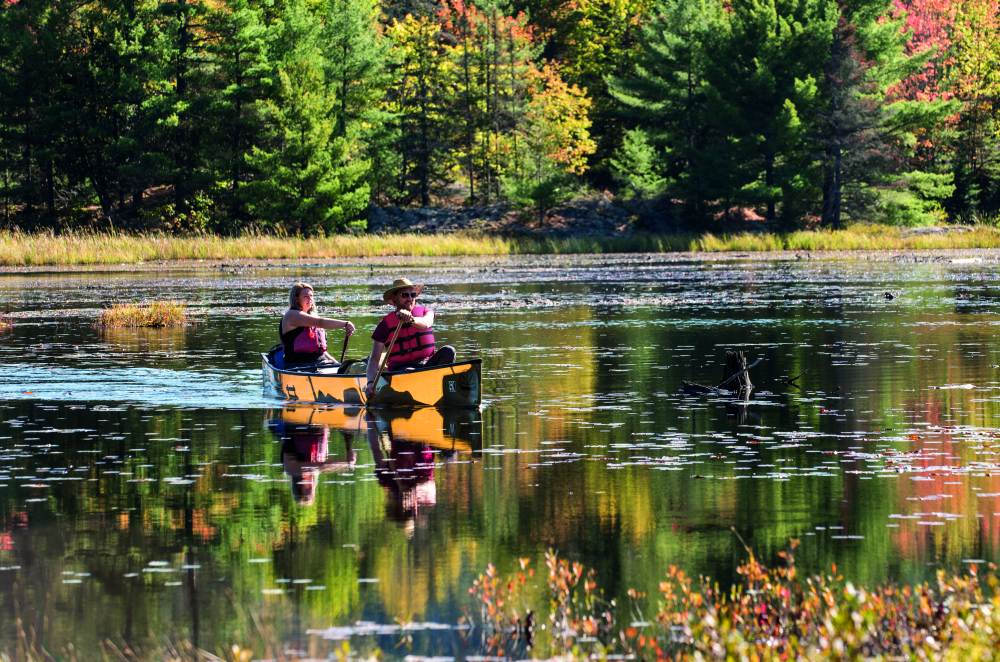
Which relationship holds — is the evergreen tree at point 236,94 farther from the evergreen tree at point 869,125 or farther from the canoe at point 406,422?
the canoe at point 406,422

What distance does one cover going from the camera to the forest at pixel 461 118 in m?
74.6

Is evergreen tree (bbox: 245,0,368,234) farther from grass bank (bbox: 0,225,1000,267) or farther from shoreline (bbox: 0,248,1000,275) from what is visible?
shoreline (bbox: 0,248,1000,275)

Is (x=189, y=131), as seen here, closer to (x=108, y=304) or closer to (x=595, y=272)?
(x=595, y=272)

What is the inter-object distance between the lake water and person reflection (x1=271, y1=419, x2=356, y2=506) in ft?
0.26

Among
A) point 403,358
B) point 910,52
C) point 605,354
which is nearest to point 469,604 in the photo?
point 403,358

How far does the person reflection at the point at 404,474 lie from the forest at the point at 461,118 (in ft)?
189

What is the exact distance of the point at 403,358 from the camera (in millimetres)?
19672

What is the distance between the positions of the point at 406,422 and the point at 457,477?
456 cm

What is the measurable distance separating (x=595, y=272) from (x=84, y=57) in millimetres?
35050

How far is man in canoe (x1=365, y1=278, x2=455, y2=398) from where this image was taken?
19.0m

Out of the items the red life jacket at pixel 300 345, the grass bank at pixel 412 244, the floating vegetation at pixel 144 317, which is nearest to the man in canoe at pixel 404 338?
the red life jacket at pixel 300 345

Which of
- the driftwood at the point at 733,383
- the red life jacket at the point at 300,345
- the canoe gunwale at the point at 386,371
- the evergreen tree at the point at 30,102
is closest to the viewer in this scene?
the canoe gunwale at the point at 386,371

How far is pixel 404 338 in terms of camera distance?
64.1ft

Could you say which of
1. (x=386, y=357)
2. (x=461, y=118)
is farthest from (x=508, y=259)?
(x=386, y=357)
